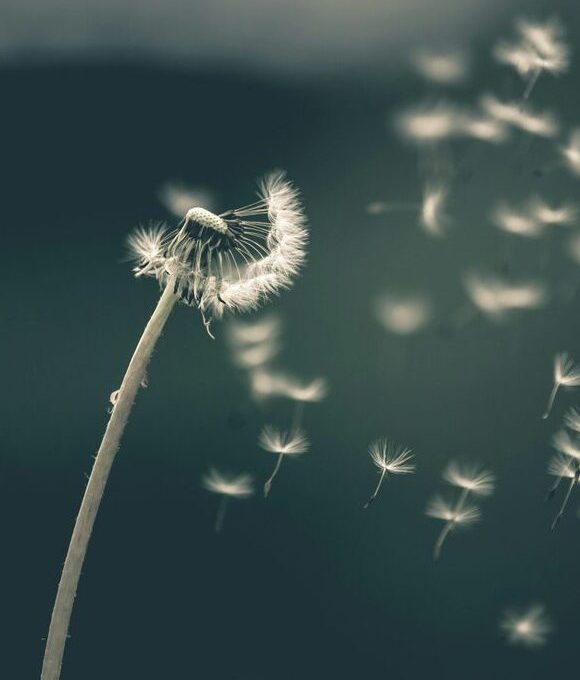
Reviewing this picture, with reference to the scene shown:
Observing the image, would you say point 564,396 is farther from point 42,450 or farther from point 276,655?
point 42,450

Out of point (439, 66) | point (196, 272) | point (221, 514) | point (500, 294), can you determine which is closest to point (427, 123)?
point (439, 66)

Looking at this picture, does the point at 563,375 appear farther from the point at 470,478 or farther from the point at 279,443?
the point at 279,443

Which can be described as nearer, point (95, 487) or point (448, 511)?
point (95, 487)

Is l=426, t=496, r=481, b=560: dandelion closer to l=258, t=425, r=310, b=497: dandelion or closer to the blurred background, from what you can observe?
the blurred background

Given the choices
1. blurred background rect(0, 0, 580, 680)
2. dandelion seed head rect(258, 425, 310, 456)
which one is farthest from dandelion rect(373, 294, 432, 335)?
dandelion seed head rect(258, 425, 310, 456)

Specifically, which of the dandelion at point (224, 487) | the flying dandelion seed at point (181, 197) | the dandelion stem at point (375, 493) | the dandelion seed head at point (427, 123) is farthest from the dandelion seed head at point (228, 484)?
the dandelion seed head at point (427, 123)

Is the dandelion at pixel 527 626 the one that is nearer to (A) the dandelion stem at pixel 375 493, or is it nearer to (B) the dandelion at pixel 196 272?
(A) the dandelion stem at pixel 375 493
